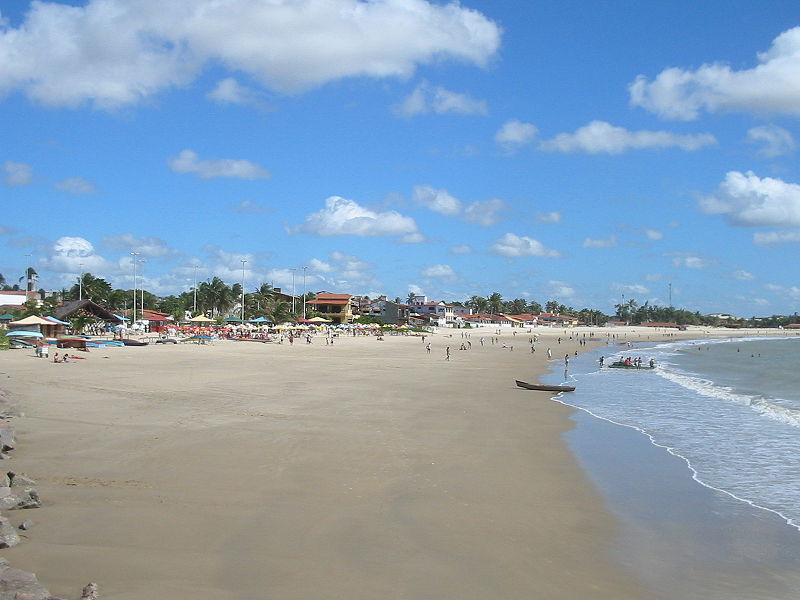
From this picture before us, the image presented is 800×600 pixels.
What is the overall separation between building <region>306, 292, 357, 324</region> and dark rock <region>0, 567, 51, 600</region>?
340ft

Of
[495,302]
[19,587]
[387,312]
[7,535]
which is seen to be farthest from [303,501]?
[495,302]

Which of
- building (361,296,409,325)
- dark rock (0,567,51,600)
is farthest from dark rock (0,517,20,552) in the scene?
building (361,296,409,325)

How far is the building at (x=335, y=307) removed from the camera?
364 feet

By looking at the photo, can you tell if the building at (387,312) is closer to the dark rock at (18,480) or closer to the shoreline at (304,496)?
the shoreline at (304,496)

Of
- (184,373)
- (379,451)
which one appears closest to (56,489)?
(379,451)

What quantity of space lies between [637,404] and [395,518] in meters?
17.5

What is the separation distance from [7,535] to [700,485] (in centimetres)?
1131

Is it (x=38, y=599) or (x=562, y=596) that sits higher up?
(x=38, y=599)

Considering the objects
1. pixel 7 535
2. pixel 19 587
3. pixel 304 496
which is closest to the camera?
pixel 19 587

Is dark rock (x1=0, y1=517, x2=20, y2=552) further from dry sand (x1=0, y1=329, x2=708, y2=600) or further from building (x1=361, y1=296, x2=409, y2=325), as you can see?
building (x1=361, y1=296, x2=409, y2=325)

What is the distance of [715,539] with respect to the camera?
30.4 ft

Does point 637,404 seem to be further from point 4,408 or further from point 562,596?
point 4,408

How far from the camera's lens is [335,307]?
113 m

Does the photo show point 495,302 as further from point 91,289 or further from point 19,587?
point 19,587
